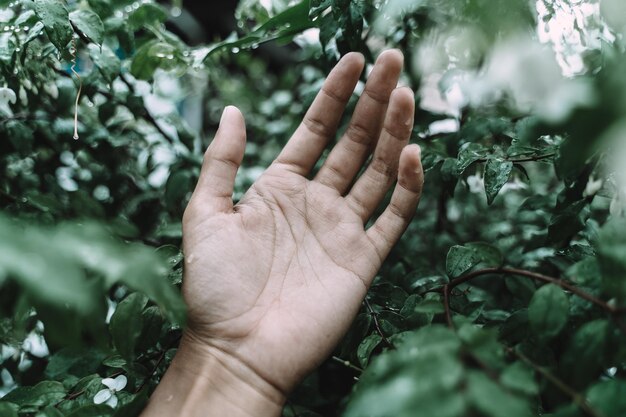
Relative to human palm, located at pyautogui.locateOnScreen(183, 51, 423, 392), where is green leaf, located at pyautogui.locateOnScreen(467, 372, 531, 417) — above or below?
above

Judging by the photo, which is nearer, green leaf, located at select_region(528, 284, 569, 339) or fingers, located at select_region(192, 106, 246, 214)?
green leaf, located at select_region(528, 284, 569, 339)

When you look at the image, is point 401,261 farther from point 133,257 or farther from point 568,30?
point 133,257

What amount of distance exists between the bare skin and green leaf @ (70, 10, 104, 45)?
10.5 inches

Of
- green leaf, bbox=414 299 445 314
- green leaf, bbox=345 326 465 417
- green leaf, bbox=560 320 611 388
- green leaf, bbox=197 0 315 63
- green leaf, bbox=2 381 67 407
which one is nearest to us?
green leaf, bbox=345 326 465 417

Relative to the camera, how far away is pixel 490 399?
0.40m

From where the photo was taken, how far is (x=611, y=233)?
0.53m

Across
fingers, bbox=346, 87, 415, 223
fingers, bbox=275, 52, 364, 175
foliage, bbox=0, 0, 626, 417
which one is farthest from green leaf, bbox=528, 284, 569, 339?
fingers, bbox=275, 52, 364, 175

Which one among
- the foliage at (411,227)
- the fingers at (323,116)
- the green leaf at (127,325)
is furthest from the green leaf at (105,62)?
the green leaf at (127,325)

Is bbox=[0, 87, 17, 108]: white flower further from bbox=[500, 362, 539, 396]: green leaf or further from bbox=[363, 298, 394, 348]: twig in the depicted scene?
bbox=[500, 362, 539, 396]: green leaf

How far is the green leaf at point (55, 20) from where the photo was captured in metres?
0.78

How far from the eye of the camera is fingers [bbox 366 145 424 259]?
87 cm

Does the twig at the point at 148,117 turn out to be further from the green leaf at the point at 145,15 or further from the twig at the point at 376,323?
the twig at the point at 376,323

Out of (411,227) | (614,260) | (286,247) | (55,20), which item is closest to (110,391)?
(286,247)

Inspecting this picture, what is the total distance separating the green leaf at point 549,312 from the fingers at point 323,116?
0.54m
